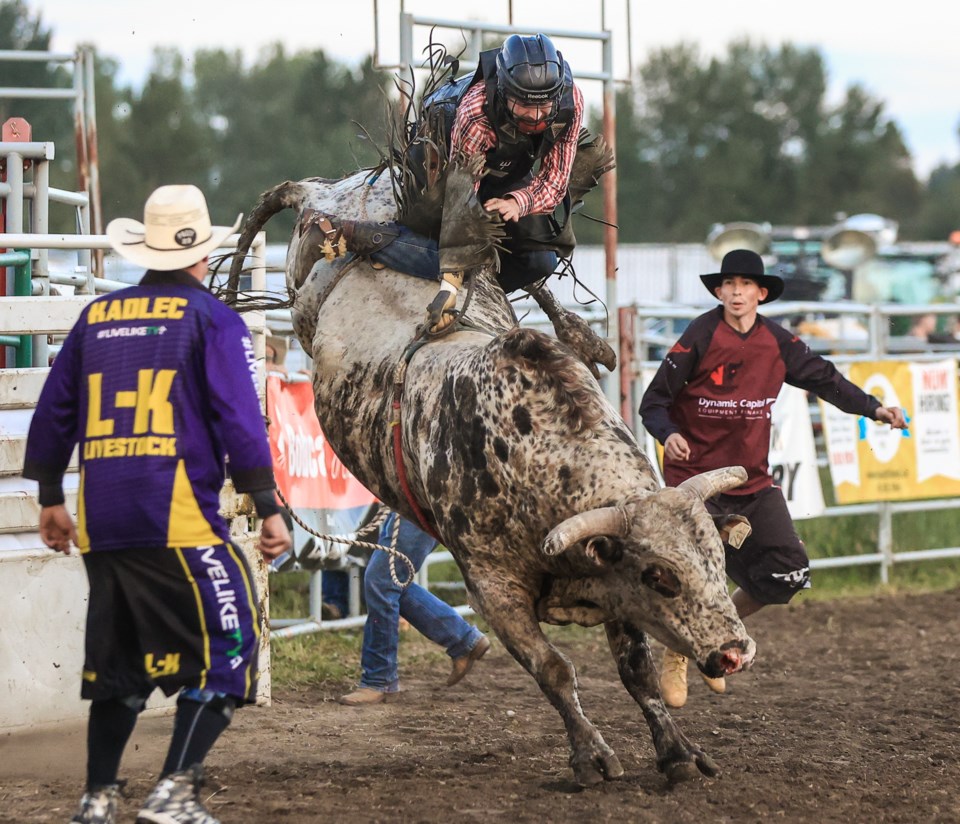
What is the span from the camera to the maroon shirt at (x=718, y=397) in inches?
251

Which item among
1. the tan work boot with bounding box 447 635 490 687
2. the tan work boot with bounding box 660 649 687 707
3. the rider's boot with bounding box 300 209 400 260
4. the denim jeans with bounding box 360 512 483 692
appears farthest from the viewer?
the denim jeans with bounding box 360 512 483 692

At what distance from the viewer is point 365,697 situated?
22.6 feet

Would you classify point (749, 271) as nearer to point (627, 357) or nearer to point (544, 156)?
point (544, 156)

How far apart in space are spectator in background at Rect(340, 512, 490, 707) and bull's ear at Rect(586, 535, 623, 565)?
2.07 meters

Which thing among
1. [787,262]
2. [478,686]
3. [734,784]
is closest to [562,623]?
[734,784]

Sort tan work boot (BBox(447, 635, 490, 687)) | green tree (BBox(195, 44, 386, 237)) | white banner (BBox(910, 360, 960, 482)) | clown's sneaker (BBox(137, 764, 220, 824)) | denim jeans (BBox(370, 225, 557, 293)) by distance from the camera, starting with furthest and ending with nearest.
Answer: green tree (BBox(195, 44, 386, 237))
white banner (BBox(910, 360, 960, 482))
tan work boot (BBox(447, 635, 490, 687))
denim jeans (BBox(370, 225, 557, 293))
clown's sneaker (BBox(137, 764, 220, 824))

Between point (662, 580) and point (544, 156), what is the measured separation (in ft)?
6.89

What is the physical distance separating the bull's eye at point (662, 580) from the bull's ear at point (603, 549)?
0.11 metres

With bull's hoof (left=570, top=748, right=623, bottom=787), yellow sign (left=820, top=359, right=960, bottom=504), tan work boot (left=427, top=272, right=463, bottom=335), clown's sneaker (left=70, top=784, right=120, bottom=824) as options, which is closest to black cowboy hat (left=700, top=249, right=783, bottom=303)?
tan work boot (left=427, top=272, right=463, bottom=335)

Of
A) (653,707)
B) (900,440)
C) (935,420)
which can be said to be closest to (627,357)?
(900,440)

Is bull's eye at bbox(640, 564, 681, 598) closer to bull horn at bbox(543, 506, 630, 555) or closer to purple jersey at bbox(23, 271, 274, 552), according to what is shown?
bull horn at bbox(543, 506, 630, 555)

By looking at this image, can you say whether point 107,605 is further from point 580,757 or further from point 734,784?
point 734,784

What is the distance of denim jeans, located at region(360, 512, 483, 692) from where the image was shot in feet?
22.2

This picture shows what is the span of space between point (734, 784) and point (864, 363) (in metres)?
5.79
